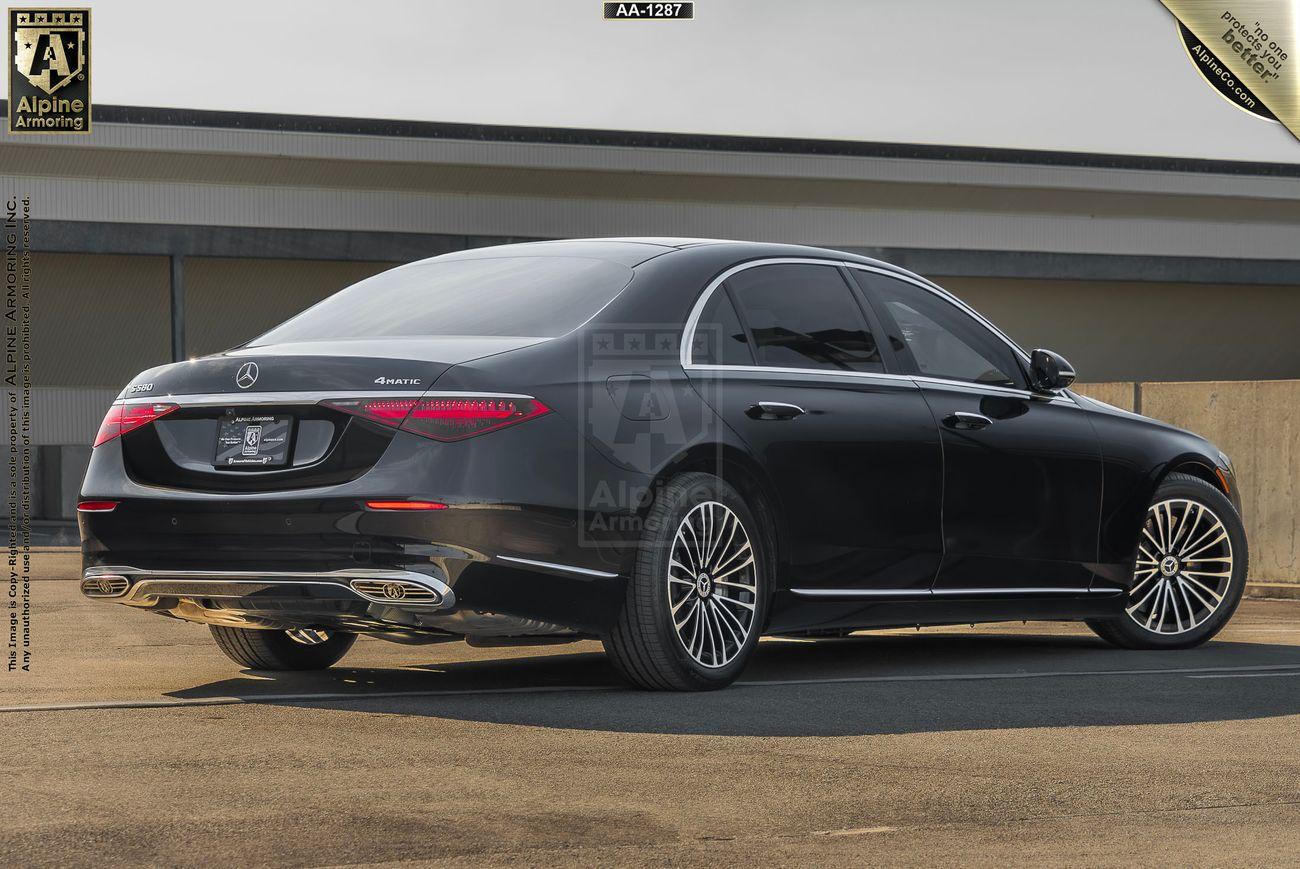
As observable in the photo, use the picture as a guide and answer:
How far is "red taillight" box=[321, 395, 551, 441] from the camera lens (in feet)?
19.9

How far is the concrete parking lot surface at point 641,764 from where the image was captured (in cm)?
432

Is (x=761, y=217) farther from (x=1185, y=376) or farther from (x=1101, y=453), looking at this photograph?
(x=1101, y=453)

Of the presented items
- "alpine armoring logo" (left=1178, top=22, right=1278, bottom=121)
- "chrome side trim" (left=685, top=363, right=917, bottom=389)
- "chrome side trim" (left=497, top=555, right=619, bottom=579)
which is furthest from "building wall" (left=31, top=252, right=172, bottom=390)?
"chrome side trim" (left=497, top=555, right=619, bottom=579)

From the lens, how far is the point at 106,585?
651 cm

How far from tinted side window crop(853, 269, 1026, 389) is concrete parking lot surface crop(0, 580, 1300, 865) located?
49.7 inches

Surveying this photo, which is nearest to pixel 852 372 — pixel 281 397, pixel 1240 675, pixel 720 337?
pixel 720 337

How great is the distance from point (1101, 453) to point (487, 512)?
3.47 m

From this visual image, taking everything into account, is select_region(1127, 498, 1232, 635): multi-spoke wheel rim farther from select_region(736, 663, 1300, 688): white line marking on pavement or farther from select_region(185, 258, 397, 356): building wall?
select_region(185, 258, 397, 356): building wall

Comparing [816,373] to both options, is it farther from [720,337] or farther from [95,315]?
[95,315]

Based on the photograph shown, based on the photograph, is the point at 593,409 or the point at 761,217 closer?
the point at 593,409

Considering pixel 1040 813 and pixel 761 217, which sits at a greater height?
pixel 761 217

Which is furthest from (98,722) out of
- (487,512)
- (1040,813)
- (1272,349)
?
(1272,349)

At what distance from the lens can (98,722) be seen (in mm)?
5965

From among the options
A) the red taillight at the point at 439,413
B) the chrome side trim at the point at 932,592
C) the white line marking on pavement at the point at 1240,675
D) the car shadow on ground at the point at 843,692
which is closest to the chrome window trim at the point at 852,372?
the chrome side trim at the point at 932,592
